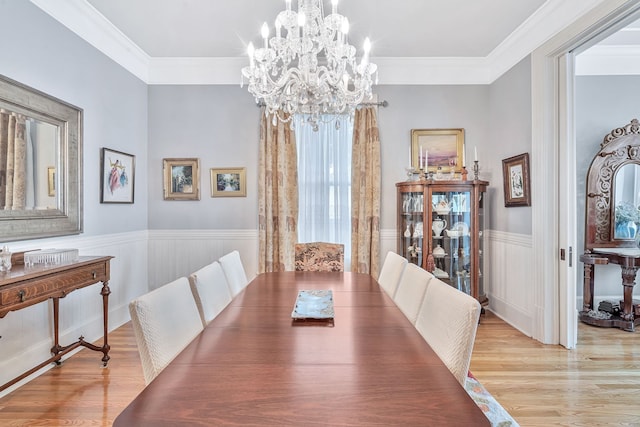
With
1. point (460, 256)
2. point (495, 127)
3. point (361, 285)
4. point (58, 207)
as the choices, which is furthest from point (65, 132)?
point (495, 127)

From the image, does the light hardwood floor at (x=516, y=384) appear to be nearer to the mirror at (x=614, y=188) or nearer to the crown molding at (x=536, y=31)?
the mirror at (x=614, y=188)

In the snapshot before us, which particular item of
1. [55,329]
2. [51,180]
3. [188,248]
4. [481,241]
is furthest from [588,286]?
[51,180]

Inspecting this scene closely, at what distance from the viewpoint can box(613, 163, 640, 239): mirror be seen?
140 inches

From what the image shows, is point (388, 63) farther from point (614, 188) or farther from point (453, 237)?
point (614, 188)

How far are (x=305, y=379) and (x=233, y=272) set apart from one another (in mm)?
1432

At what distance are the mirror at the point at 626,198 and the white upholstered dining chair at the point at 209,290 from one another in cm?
411

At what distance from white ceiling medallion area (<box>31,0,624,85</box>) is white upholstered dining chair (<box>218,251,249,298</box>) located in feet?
7.89

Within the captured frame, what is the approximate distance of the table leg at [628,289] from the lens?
10.6 feet

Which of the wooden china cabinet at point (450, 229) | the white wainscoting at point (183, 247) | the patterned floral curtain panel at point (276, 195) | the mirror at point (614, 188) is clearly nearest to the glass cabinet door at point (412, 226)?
the wooden china cabinet at point (450, 229)

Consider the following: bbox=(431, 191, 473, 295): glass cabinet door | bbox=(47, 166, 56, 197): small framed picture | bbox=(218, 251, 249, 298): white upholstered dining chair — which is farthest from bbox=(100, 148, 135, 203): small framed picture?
bbox=(431, 191, 473, 295): glass cabinet door

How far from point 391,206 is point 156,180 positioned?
2813 mm

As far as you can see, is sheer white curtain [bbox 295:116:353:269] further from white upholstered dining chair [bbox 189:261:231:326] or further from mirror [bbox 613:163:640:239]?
mirror [bbox 613:163:640:239]

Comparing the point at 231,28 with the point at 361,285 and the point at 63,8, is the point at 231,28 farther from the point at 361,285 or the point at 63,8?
the point at 361,285

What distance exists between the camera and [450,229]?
3596mm
